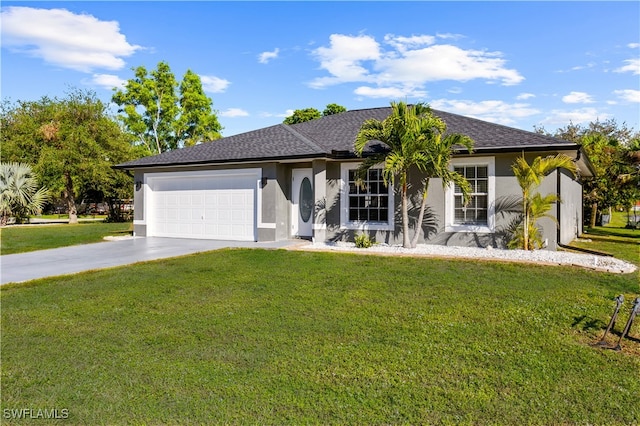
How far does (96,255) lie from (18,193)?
59.6 ft

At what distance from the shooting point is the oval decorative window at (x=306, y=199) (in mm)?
14875

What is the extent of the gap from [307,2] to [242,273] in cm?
1084

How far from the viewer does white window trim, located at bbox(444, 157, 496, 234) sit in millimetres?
12211

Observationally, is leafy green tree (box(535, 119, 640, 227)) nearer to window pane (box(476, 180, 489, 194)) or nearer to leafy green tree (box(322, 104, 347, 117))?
window pane (box(476, 180, 489, 194))

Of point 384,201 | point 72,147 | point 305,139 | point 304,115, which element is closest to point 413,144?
point 384,201

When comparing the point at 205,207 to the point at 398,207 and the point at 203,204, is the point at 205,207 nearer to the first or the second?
the point at 203,204

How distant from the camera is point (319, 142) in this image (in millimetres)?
15023

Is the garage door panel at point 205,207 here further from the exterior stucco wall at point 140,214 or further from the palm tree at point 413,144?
the palm tree at point 413,144

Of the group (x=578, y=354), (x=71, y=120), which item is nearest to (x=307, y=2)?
(x=578, y=354)

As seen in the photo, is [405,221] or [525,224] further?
[405,221]

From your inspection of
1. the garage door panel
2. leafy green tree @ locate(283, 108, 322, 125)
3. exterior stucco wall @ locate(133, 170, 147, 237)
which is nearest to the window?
the garage door panel

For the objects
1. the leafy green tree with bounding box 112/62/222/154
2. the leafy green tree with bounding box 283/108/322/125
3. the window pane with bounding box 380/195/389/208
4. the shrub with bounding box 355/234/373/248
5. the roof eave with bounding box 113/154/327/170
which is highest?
the leafy green tree with bounding box 112/62/222/154

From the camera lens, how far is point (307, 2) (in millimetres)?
14773

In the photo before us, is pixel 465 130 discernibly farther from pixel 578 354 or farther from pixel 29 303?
pixel 29 303
